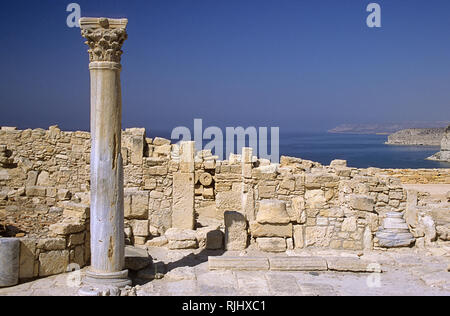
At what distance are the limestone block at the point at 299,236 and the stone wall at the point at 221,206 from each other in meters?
0.02

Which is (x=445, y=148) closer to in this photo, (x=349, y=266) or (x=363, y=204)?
(x=363, y=204)

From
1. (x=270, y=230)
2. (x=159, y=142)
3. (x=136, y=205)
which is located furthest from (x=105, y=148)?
(x=159, y=142)

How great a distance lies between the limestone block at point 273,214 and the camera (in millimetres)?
8766

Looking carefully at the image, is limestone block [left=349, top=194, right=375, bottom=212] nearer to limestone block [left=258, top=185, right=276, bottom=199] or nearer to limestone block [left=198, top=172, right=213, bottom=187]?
limestone block [left=258, top=185, right=276, bottom=199]

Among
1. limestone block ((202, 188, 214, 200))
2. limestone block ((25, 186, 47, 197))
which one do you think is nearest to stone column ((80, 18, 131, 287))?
limestone block ((25, 186, 47, 197))

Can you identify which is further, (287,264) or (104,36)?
(287,264)

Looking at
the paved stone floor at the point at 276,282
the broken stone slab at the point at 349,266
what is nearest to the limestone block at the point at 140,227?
the paved stone floor at the point at 276,282

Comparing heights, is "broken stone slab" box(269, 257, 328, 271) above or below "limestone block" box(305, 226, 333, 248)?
below

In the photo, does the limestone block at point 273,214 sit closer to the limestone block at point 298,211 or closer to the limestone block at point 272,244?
the limestone block at point 298,211

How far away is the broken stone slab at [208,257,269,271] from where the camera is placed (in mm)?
7531

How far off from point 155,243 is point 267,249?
6.93ft

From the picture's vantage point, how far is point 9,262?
652cm

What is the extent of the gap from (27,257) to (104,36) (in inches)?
128

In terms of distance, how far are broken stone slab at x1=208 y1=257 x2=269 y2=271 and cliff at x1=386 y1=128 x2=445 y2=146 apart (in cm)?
6501
